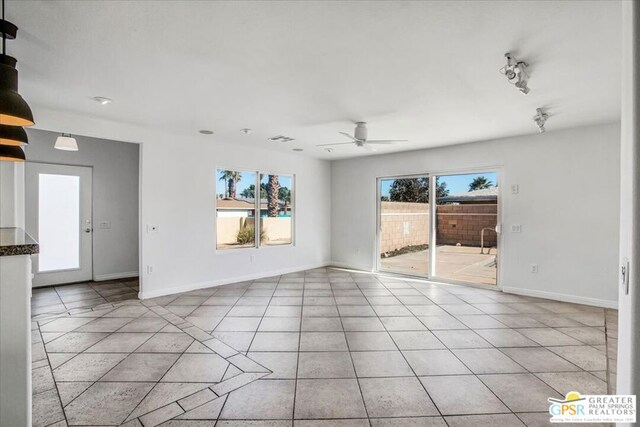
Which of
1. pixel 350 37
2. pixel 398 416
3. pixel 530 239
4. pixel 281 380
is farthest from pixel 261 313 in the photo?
pixel 530 239

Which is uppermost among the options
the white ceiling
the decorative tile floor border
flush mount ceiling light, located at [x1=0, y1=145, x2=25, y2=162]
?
the white ceiling

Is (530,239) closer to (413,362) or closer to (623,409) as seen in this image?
(413,362)

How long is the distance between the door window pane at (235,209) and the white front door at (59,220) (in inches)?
94.9

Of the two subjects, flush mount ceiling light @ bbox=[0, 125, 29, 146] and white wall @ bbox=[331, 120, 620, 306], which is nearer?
flush mount ceiling light @ bbox=[0, 125, 29, 146]

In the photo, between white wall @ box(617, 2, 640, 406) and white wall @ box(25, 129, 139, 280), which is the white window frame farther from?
white wall @ box(617, 2, 640, 406)

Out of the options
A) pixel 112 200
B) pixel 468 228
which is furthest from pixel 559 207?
pixel 112 200

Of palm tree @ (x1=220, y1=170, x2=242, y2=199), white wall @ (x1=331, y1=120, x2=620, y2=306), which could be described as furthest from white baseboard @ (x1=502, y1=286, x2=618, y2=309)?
palm tree @ (x1=220, y1=170, x2=242, y2=199)

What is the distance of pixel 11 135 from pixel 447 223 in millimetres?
5971

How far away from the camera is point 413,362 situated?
2725 millimetres

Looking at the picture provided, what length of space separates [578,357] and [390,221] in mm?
4312

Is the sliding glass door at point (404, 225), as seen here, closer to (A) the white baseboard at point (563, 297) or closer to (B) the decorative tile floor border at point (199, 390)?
(A) the white baseboard at point (563, 297)

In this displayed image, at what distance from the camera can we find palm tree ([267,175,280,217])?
6434mm

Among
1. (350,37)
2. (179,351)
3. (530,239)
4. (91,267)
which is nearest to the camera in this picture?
(350,37)

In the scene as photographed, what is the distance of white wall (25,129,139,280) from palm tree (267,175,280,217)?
2656mm
